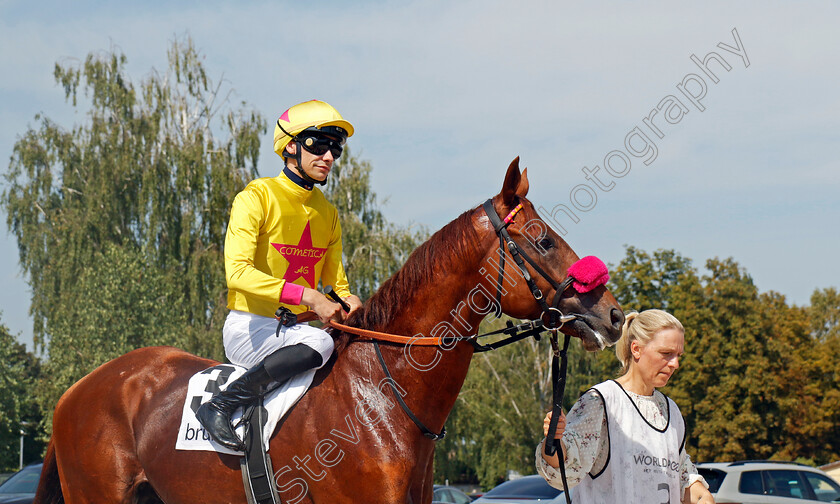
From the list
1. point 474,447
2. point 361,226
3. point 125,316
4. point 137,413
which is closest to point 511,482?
point 137,413

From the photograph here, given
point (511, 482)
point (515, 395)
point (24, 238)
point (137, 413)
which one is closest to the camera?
point (137, 413)

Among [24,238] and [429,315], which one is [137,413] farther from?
[24,238]

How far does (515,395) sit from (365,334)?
3331 cm

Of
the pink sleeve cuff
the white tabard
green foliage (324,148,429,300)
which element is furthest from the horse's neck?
green foliage (324,148,429,300)

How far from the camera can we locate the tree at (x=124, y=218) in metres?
24.7

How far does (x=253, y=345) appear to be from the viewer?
4.10 m

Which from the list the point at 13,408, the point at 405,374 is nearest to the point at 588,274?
the point at 405,374

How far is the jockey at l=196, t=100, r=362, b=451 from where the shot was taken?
3822mm

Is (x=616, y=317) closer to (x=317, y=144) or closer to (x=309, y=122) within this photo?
(x=317, y=144)

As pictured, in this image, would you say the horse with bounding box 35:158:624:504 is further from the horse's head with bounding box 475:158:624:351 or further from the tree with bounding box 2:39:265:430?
the tree with bounding box 2:39:265:430

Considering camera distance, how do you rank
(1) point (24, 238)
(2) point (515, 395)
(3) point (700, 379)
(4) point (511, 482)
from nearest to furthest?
(4) point (511, 482) → (1) point (24, 238) → (3) point (700, 379) → (2) point (515, 395)

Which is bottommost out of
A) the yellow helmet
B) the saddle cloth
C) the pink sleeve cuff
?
the saddle cloth

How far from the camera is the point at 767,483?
34.5 feet

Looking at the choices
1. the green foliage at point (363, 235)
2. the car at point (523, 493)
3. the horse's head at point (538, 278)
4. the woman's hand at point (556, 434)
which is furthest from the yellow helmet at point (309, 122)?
the green foliage at point (363, 235)
